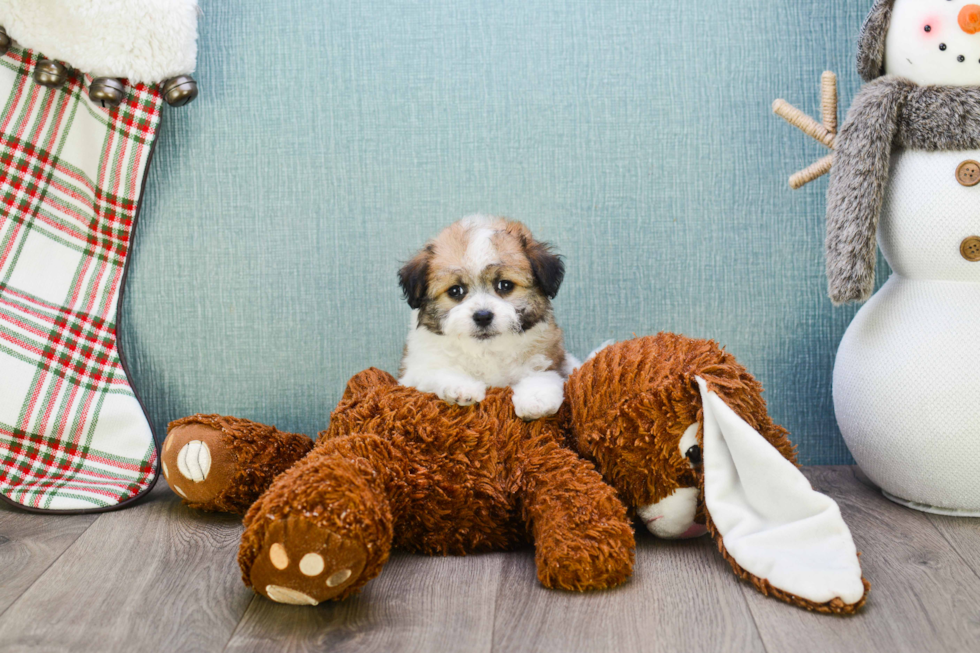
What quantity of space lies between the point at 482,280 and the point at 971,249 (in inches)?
33.6

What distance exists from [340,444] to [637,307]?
2.71ft

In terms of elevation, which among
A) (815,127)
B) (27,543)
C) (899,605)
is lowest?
(899,605)

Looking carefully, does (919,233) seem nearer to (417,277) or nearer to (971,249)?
(971,249)

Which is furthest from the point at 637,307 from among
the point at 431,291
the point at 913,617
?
the point at 913,617

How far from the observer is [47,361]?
1598mm

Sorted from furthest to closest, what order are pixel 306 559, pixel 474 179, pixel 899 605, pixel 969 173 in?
pixel 474 179 → pixel 969 173 → pixel 899 605 → pixel 306 559

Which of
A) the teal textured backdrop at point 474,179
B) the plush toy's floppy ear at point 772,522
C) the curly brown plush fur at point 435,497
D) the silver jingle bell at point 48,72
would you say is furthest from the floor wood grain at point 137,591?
the silver jingle bell at point 48,72

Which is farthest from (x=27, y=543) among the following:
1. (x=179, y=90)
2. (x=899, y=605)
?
(x=899, y=605)

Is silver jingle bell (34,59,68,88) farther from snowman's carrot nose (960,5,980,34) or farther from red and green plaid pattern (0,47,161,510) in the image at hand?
snowman's carrot nose (960,5,980,34)

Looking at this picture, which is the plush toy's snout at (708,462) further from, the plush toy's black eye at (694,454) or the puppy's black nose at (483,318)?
the puppy's black nose at (483,318)

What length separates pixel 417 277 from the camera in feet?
4.74

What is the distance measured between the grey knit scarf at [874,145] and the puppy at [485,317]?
50 cm

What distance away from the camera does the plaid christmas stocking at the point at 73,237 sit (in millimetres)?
1538

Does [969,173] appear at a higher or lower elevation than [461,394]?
higher
